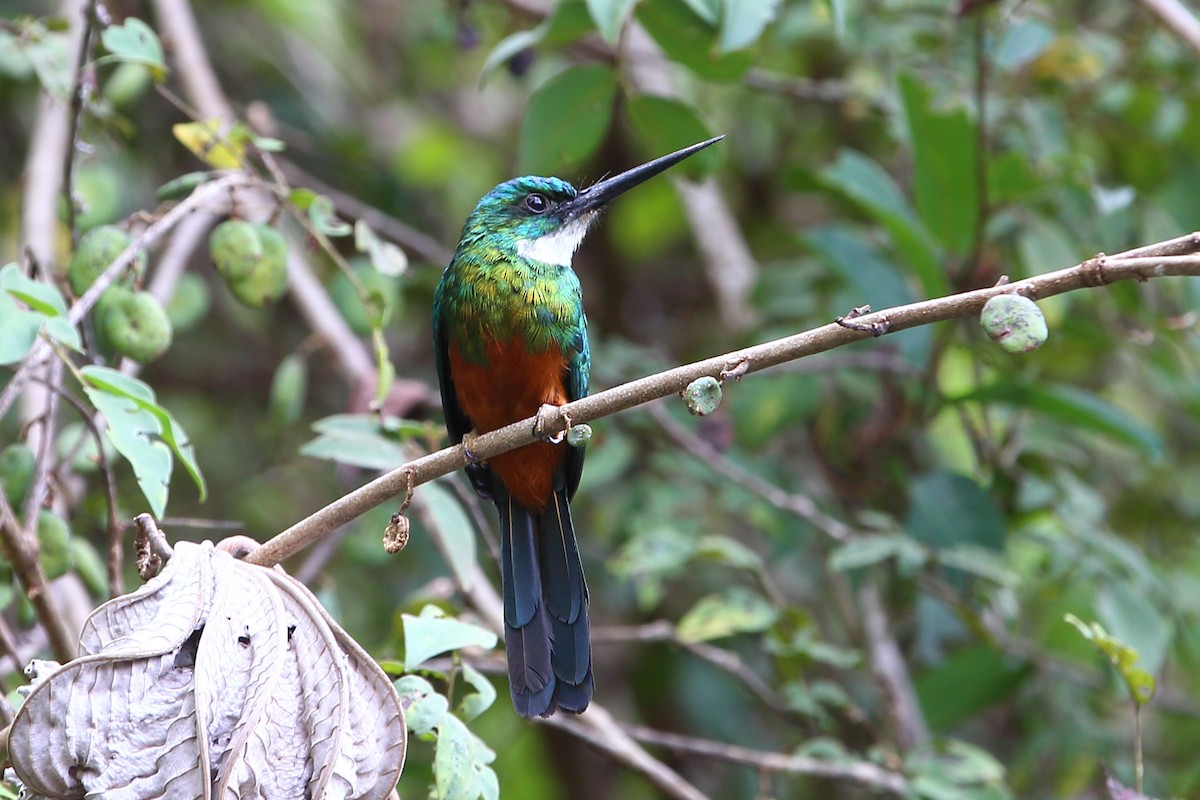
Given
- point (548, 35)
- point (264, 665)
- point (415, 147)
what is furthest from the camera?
point (415, 147)

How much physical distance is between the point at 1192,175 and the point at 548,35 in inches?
77.3

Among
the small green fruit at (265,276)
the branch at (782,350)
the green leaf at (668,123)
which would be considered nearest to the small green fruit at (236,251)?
the small green fruit at (265,276)

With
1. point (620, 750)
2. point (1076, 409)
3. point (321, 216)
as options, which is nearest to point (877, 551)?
point (1076, 409)

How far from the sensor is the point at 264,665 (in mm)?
1264

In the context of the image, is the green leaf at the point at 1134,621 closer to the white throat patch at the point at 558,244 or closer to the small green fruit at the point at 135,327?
the white throat patch at the point at 558,244

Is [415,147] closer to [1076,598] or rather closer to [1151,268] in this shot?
[1076,598]

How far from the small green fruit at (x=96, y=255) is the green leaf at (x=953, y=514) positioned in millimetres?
1780

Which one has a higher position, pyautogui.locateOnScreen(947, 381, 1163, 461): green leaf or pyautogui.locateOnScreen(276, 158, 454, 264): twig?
pyautogui.locateOnScreen(276, 158, 454, 264): twig

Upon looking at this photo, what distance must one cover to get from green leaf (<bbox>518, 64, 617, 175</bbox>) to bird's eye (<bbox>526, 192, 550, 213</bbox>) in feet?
0.22

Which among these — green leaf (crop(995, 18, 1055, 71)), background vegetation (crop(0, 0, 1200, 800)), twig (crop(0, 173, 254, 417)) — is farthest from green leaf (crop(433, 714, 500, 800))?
green leaf (crop(995, 18, 1055, 71))

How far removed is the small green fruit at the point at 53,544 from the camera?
174 centimetres

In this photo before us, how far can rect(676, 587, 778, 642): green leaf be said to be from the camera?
252 cm

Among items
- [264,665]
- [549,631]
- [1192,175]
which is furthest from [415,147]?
[264,665]

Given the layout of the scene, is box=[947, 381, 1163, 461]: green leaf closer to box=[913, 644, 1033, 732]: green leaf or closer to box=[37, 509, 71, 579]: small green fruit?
box=[913, 644, 1033, 732]: green leaf
